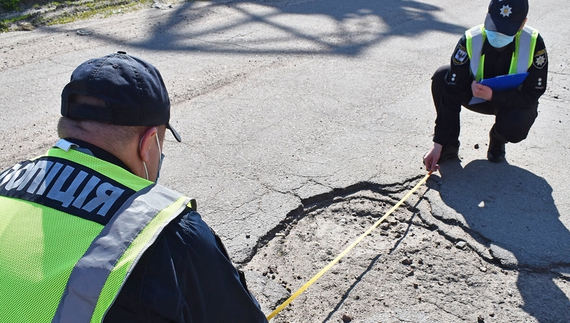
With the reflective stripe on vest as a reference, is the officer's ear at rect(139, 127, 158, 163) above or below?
above

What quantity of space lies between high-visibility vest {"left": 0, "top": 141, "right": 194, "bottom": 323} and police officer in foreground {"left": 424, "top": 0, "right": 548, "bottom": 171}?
2.71 m

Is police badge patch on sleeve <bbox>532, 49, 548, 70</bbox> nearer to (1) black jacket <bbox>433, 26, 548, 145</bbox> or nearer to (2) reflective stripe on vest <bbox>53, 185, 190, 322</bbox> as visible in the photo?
(1) black jacket <bbox>433, 26, 548, 145</bbox>

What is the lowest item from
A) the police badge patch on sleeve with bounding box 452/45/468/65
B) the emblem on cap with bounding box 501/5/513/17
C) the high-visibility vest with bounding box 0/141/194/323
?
the police badge patch on sleeve with bounding box 452/45/468/65

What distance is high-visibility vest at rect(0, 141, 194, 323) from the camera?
1312mm

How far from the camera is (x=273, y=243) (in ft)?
10.5

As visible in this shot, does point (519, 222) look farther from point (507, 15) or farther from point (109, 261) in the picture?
point (109, 261)

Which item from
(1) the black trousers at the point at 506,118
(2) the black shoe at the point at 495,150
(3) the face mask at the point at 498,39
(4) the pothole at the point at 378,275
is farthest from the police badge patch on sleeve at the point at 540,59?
(4) the pothole at the point at 378,275

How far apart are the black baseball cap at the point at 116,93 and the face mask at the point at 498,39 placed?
8.68 feet

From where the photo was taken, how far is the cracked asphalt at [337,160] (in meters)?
2.93

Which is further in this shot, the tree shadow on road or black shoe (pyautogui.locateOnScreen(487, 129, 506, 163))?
the tree shadow on road

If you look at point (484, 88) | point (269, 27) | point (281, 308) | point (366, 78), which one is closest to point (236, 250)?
point (281, 308)

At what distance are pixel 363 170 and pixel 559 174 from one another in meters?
1.38

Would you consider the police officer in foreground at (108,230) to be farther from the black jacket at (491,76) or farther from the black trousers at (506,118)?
the black trousers at (506,118)

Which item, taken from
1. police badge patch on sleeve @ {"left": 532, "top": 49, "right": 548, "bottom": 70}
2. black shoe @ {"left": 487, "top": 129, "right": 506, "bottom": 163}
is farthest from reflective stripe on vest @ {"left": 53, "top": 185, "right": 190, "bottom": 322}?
black shoe @ {"left": 487, "top": 129, "right": 506, "bottom": 163}
